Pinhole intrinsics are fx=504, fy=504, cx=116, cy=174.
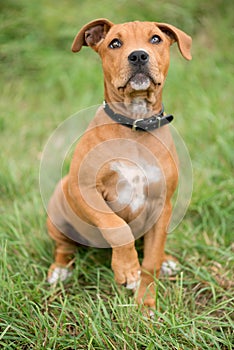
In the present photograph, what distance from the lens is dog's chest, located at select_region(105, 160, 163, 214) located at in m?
2.90

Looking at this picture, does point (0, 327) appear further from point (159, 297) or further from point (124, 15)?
point (124, 15)

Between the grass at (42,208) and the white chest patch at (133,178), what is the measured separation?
55 cm

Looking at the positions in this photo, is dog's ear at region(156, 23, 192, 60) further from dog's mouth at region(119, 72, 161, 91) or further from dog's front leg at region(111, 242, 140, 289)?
dog's front leg at region(111, 242, 140, 289)

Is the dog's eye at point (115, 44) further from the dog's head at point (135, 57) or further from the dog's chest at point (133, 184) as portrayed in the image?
the dog's chest at point (133, 184)

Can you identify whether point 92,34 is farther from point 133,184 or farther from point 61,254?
point 61,254

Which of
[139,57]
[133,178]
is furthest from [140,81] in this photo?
[133,178]

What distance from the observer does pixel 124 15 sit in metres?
6.20

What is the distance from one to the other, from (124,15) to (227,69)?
4.81 ft

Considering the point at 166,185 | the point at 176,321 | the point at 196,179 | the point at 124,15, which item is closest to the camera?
the point at 176,321


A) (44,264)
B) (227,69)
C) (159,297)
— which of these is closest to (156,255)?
(159,297)

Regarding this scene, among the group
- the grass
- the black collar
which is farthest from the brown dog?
the grass

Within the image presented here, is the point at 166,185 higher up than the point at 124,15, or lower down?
higher up

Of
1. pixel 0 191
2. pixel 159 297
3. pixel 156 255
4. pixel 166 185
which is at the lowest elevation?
pixel 0 191

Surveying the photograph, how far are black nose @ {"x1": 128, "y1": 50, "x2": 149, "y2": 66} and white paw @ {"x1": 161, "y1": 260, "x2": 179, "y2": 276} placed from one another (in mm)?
1414
